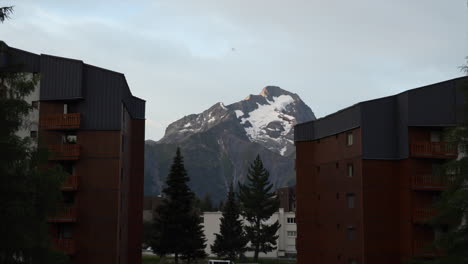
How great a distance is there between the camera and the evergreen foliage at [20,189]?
86.0 feet

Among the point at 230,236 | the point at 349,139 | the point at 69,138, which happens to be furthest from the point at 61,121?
the point at 230,236

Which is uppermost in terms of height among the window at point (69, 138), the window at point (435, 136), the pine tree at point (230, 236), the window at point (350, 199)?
the window at point (435, 136)

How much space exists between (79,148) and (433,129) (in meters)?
27.7

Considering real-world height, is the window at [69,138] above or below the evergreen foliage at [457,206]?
above

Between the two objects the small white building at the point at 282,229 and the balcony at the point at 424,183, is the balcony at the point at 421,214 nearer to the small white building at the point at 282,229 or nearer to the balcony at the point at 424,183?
the balcony at the point at 424,183

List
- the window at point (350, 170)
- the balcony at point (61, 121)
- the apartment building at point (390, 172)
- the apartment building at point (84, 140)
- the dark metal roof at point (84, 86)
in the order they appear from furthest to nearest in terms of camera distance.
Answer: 1. the window at point (350, 170)
2. the apartment building at point (390, 172)
3. the dark metal roof at point (84, 86)
4. the balcony at point (61, 121)
5. the apartment building at point (84, 140)

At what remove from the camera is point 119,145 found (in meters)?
48.0

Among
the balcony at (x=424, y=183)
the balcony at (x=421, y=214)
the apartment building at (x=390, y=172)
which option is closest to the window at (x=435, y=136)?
the apartment building at (x=390, y=172)

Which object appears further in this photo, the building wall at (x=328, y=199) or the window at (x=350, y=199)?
the window at (x=350, y=199)

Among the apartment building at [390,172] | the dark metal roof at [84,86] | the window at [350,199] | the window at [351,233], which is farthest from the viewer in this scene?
the window at [350,199]

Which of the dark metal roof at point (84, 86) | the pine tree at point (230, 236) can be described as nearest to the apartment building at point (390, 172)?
the dark metal roof at point (84, 86)

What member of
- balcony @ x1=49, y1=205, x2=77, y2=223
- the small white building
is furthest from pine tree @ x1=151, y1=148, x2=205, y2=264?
the small white building

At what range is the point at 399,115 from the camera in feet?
168

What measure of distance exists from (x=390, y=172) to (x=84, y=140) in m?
24.6
